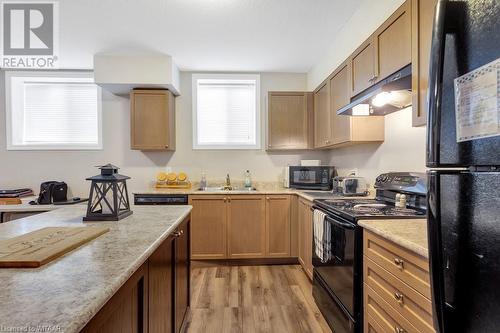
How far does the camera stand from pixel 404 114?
204 cm

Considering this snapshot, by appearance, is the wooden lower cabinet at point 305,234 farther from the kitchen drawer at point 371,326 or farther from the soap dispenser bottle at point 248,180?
the kitchen drawer at point 371,326

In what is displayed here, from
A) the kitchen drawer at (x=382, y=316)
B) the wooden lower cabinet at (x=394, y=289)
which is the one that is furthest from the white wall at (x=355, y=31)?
the kitchen drawer at (x=382, y=316)

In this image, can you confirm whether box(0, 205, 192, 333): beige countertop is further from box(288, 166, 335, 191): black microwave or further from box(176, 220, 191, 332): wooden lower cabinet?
box(288, 166, 335, 191): black microwave

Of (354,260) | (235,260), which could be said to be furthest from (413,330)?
(235,260)

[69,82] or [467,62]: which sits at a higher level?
[69,82]

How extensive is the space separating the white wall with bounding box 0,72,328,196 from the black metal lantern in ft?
7.42

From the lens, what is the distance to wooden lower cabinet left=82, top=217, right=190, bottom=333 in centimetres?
78

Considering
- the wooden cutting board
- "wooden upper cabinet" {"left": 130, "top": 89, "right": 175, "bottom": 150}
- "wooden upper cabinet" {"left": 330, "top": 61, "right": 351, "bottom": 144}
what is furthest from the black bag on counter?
"wooden upper cabinet" {"left": 330, "top": 61, "right": 351, "bottom": 144}

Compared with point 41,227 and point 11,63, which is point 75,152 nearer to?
point 11,63

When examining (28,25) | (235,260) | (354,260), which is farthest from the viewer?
(235,260)

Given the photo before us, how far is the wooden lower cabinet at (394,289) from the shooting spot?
104 centimetres

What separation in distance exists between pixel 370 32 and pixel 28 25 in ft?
10.5

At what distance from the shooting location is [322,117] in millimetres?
3139

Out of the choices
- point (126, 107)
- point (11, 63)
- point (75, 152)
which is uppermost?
point (11, 63)
